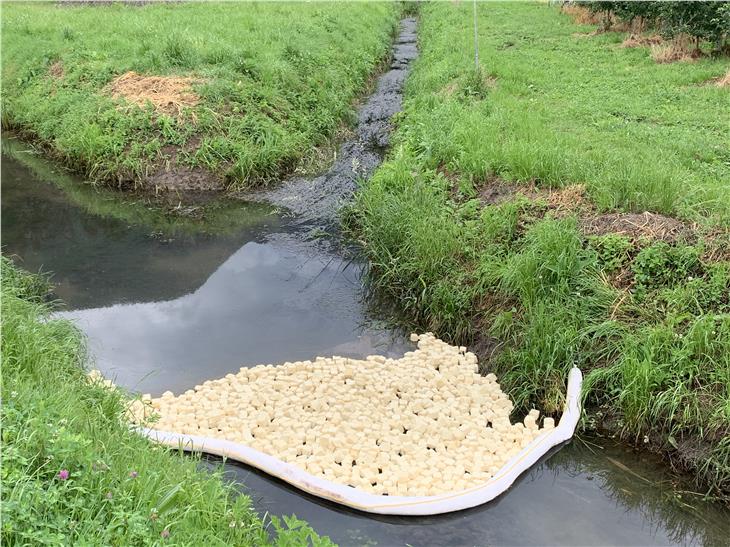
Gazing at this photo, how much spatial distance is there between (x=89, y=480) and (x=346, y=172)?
28.3 feet

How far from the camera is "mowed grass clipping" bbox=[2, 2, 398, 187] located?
1120cm

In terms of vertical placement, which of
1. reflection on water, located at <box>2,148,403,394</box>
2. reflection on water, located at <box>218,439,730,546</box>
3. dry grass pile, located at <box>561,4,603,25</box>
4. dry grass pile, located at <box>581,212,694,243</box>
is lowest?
reflection on water, located at <box>2,148,403,394</box>

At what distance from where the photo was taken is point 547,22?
21.7 metres

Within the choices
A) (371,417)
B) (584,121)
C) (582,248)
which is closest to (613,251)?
(582,248)

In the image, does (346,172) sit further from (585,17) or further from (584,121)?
(585,17)

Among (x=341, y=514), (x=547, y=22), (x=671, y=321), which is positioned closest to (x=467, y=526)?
(x=341, y=514)

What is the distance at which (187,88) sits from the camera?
1205cm

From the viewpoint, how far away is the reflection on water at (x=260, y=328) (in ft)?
15.8

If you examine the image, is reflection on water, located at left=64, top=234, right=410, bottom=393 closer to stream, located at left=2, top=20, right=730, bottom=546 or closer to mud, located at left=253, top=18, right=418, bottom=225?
stream, located at left=2, top=20, right=730, bottom=546

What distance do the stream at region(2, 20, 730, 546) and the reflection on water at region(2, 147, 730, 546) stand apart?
0.02 m

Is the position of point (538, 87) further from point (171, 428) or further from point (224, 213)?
point (171, 428)

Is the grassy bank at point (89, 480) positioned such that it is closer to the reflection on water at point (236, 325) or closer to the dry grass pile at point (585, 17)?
the reflection on water at point (236, 325)

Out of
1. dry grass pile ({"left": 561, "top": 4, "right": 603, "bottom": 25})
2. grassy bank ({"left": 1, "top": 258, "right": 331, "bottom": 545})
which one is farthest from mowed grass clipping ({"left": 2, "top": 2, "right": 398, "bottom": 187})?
dry grass pile ({"left": 561, "top": 4, "right": 603, "bottom": 25})

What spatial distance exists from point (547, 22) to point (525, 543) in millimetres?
20612
